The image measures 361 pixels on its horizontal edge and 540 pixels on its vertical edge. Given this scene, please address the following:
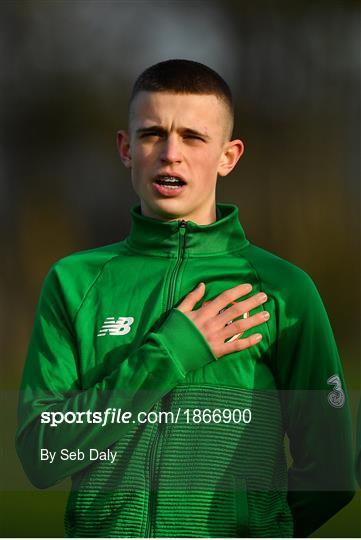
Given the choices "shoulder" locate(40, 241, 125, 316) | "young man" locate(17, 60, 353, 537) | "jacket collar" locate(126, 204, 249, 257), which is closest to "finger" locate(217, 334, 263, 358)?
"young man" locate(17, 60, 353, 537)

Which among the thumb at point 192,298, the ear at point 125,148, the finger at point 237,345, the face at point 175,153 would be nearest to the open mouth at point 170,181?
the face at point 175,153

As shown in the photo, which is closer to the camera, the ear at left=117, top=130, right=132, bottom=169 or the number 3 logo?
the number 3 logo

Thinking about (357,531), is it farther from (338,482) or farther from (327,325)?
(327,325)

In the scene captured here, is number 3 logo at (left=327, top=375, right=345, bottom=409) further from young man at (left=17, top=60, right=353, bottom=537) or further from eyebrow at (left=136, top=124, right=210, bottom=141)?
eyebrow at (left=136, top=124, right=210, bottom=141)

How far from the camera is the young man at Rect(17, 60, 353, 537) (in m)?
1.86

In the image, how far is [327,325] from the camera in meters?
1.96

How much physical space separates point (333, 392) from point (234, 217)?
1.38 feet

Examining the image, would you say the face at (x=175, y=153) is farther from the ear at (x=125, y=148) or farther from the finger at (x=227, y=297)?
the finger at (x=227, y=297)

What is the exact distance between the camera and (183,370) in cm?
187

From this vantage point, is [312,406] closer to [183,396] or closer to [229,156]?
[183,396]

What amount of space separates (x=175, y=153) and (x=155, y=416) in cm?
54

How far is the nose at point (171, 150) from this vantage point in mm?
1969

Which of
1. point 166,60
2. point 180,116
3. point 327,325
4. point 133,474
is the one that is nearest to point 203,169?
point 180,116

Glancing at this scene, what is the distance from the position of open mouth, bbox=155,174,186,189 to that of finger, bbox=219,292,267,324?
0.90ft
